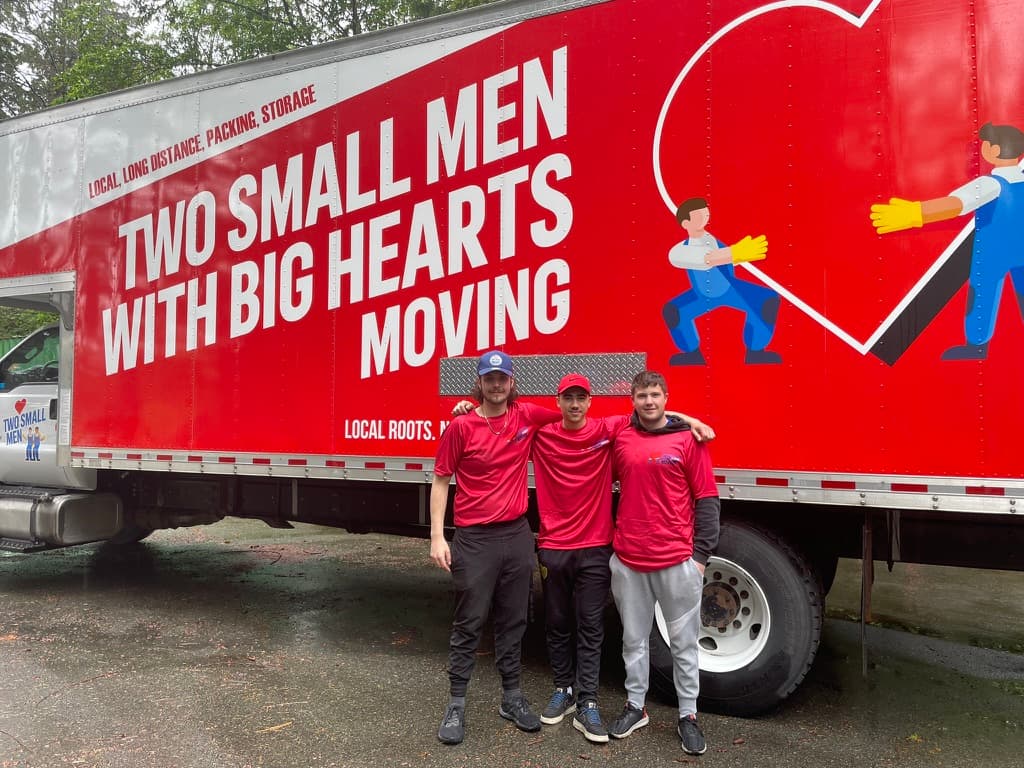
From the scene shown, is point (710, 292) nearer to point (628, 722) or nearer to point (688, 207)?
point (688, 207)

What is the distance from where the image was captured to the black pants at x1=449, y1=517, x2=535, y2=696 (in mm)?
3822

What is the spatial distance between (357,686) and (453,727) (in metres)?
1.02

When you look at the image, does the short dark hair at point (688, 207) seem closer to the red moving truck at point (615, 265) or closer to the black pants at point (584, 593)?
the red moving truck at point (615, 265)

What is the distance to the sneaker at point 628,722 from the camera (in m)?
3.77

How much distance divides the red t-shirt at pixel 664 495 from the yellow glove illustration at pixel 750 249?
986 millimetres

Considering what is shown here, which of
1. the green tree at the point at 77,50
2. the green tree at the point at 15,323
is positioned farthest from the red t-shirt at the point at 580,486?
the green tree at the point at 15,323

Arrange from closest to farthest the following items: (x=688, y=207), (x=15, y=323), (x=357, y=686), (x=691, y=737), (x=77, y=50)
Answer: (x=691, y=737) < (x=688, y=207) < (x=357, y=686) < (x=77, y=50) < (x=15, y=323)

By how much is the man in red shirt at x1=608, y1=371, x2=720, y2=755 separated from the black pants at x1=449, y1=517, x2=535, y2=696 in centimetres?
50

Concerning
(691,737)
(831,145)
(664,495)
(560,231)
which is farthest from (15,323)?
(831,145)

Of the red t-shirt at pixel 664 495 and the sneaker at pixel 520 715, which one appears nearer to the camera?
the red t-shirt at pixel 664 495

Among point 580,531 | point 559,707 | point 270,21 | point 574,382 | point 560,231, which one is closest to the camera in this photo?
point 574,382

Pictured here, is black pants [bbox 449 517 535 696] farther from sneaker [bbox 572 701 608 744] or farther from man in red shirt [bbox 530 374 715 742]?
sneaker [bbox 572 701 608 744]

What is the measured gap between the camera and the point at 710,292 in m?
4.02

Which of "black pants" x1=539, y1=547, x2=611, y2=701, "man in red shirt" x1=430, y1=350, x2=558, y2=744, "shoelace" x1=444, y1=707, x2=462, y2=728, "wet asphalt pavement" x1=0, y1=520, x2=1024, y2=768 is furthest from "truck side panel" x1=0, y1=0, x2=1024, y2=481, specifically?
"shoelace" x1=444, y1=707, x2=462, y2=728
